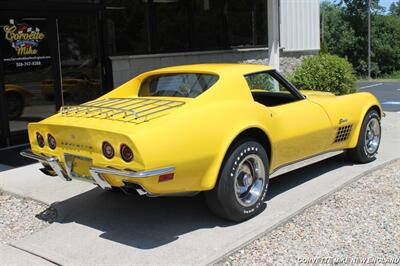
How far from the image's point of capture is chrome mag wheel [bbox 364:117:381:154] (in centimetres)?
654

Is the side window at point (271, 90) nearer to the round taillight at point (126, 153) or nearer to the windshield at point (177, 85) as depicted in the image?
the windshield at point (177, 85)

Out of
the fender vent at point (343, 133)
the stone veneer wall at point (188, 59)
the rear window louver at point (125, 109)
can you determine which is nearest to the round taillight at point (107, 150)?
the rear window louver at point (125, 109)

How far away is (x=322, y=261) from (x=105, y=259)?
63.7 inches

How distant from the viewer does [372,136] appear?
6664 millimetres

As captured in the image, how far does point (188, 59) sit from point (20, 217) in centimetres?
629

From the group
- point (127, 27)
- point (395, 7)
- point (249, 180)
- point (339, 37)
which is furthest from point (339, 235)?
point (395, 7)

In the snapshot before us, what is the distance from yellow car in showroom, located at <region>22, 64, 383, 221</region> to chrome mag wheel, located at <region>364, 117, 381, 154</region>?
768 millimetres

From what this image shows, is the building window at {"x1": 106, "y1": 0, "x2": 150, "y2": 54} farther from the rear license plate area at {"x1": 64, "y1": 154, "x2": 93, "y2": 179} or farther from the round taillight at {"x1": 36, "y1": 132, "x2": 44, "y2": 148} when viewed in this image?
the rear license plate area at {"x1": 64, "y1": 154, "x2": 93, "y2": 179}

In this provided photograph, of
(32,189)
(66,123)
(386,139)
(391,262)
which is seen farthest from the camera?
(386,139)

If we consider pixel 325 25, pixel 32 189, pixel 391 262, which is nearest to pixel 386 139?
pixel 391 262

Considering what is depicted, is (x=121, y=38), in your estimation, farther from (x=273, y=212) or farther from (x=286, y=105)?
(x=273, y=212)

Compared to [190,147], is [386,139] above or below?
below

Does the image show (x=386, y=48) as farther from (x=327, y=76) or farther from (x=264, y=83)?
(x=264, y=83)

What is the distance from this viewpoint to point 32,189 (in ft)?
19.4
